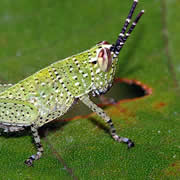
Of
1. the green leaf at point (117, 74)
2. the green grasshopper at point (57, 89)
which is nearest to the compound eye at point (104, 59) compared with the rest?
the green grasshopper at point (57, 89)

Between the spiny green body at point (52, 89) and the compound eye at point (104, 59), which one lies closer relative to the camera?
the spiny green body at point (52, 89)

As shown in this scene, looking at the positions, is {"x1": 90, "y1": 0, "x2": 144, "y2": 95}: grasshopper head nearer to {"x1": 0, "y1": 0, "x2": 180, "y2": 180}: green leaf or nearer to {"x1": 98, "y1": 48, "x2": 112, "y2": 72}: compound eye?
{"x1": 98, "y1": 48, "x2": 112, "y2": 72}: compound eye

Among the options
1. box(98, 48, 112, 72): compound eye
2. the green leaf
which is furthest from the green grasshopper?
the green leaf

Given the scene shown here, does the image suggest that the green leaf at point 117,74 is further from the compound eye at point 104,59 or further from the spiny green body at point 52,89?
the compound eye at point 104,59

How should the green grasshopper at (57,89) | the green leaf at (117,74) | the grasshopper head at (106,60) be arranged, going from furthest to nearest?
the grasshopper head at (106,60) < the green grasshopper at (57,89) < the green leaf at (117,74)

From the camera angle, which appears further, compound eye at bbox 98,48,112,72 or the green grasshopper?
compound eye at bbox 98,48,112,72

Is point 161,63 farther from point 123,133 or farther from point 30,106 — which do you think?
point 30,106

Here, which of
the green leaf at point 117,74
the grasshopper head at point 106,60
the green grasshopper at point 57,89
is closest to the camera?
the green leaf at point 117,74
